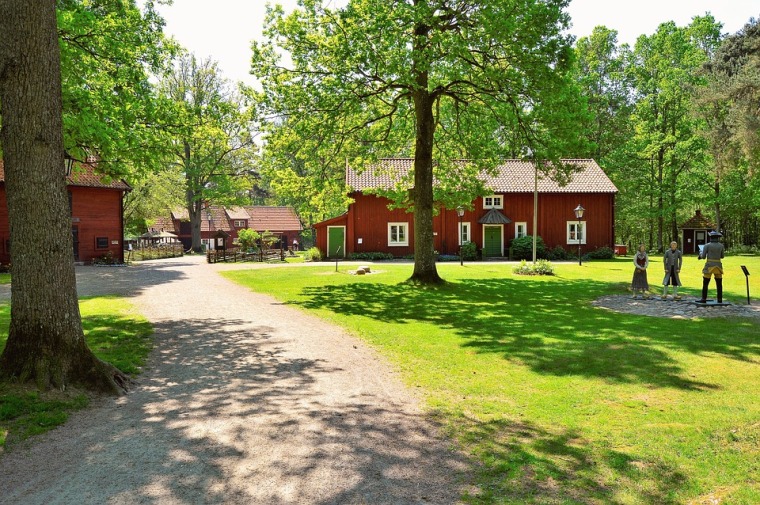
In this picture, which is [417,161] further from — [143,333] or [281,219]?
[281,219]

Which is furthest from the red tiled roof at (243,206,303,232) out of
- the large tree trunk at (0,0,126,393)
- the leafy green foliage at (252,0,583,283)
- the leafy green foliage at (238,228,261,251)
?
the large tree trunk at (0,0,126,393)

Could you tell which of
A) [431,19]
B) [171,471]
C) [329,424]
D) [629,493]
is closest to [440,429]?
[329,424]

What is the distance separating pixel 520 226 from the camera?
3847 cm

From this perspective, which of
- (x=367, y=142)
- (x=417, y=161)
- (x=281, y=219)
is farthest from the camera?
(x=281, y=219)

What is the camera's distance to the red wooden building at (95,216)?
3234 cm

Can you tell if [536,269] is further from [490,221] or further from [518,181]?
[518,181]

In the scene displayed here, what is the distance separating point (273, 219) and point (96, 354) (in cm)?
6459

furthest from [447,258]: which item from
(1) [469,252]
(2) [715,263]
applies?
(2) [715,263]

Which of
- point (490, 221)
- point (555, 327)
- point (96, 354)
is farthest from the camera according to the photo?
point (490, 221)

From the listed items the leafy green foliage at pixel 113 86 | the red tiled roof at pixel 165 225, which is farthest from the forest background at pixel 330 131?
the red tiled roof at pixel 165 225

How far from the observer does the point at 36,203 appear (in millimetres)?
6527

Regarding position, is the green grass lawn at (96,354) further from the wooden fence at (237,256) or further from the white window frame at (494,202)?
the white window frame at (494,202)

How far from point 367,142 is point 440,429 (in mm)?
16779

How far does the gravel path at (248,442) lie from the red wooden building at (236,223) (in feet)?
206
